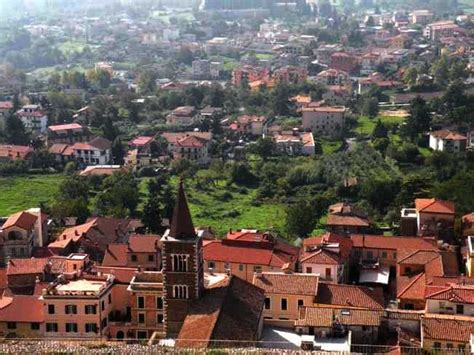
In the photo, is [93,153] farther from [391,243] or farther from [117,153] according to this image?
[391,243]

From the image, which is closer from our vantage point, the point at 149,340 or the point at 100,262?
the point at 149,340

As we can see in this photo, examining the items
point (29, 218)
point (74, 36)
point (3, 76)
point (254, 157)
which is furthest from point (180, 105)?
point (74, 36)

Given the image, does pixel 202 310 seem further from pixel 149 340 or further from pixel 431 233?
pixel 431 233

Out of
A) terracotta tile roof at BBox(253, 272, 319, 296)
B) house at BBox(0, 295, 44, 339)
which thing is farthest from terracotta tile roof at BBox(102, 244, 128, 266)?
terracotta tile roof at BBox(253, 272, 319, 296)

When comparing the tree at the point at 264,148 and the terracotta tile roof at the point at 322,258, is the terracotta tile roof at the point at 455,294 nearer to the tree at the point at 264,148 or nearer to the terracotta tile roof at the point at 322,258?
the terracotta tile roof at the point at 322,258

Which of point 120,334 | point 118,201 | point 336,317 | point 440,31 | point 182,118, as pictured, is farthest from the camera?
point 440,31

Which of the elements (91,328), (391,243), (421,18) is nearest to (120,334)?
(91,328)
